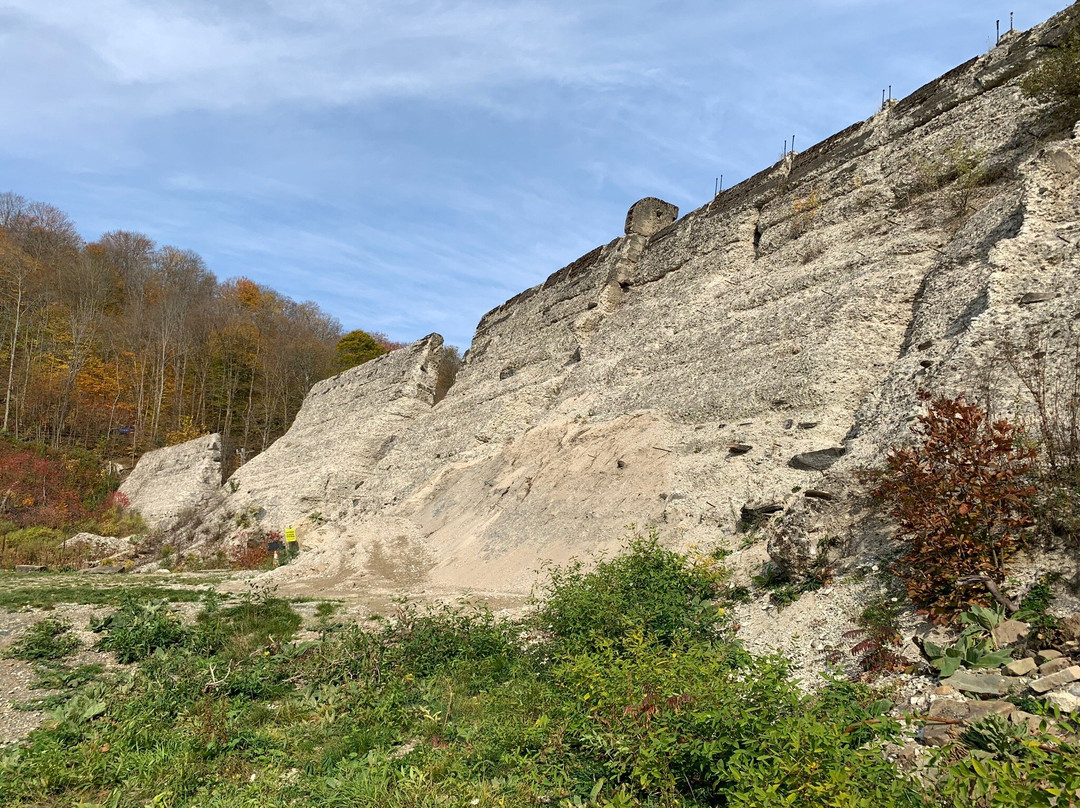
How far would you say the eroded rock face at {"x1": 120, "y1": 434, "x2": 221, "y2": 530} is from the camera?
1051 inches

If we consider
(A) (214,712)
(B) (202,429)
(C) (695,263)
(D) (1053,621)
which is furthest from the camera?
(B) (202,429)

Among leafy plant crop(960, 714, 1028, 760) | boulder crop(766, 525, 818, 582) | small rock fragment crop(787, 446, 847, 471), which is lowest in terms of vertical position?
leafy plant crop(960, 714, 1028, 760)

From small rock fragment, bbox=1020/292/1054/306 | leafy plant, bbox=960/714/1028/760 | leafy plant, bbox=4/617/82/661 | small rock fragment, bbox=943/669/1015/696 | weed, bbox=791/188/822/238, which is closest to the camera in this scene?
leafy plant, bbox=960/714/1028/760

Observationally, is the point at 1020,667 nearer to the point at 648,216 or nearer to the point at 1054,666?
the point at 1054,666

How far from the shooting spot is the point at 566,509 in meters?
12.7

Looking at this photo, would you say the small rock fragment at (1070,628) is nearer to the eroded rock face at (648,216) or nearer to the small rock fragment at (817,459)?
the small rock fragment at (817,459)

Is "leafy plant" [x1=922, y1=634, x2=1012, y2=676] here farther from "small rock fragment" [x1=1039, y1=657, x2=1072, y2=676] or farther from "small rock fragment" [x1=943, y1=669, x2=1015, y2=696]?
"small rock fragment" [x1=1039, y1=657, x2=1072, y2=676]

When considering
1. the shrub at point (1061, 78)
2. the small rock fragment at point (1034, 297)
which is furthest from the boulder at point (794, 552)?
the shrub at point (1061, 78)

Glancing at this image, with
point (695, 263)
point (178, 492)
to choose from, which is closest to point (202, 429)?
point (178, 492)

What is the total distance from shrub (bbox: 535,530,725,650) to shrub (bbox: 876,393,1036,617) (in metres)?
1.96

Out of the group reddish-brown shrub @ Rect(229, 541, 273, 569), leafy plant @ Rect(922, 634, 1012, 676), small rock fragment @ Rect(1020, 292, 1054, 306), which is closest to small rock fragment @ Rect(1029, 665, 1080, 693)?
leafy plant @ Rect(922, 634, 1012, 676)

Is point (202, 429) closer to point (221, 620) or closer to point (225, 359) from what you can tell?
point (225, 359)

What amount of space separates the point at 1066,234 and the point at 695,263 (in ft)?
30.3

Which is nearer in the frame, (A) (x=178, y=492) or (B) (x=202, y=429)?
(A) (x=178, y=492)
